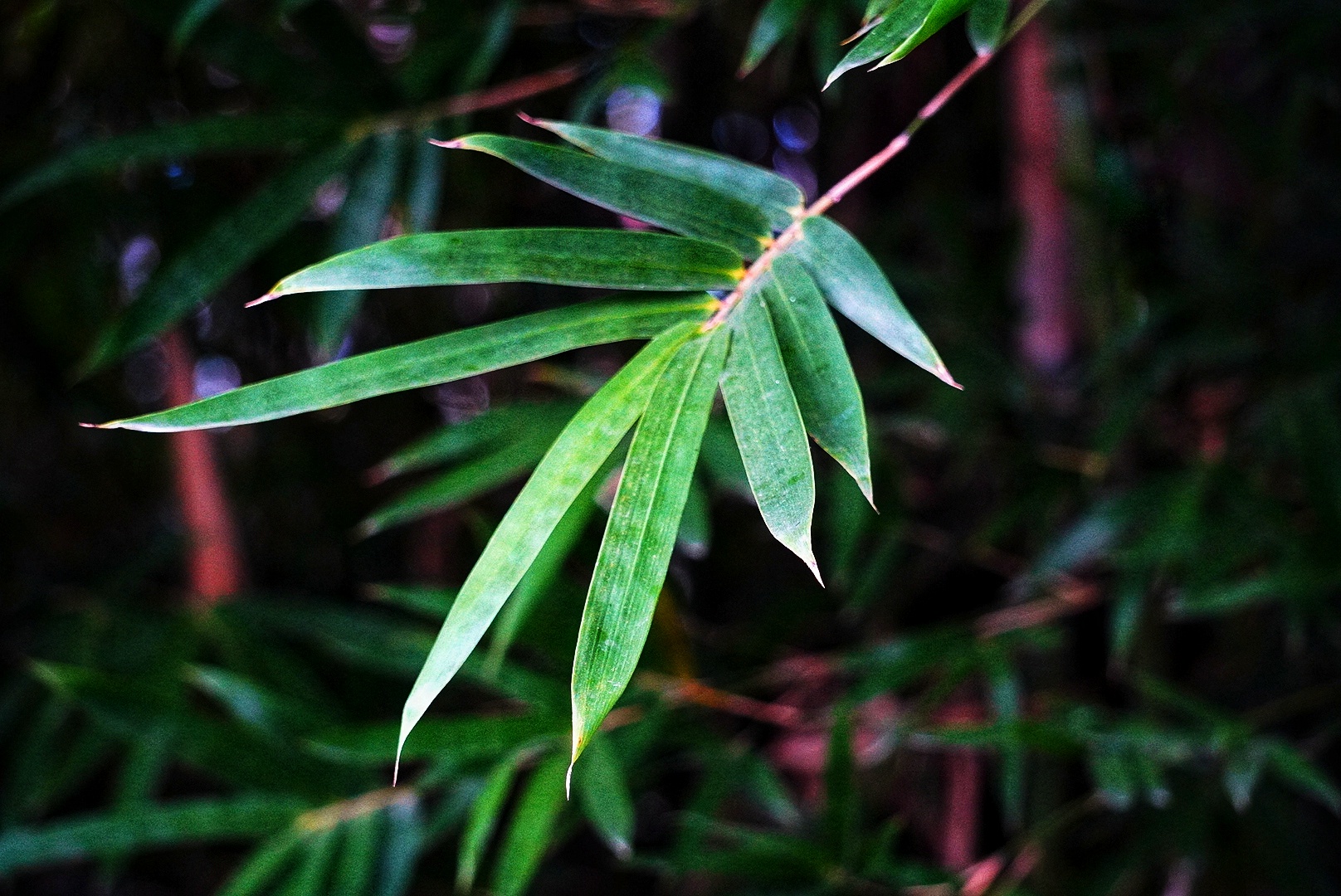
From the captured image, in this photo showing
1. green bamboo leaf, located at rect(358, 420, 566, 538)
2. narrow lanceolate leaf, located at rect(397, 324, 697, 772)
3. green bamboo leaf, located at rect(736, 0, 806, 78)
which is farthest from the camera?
green bamboo leaf, located at rect(358, 420, 566, 538)

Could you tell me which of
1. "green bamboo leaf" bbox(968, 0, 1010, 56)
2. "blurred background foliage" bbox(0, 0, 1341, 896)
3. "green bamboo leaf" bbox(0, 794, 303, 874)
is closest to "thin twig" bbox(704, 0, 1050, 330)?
"green bamboo leaf" bbox(968, 0, 1010, 56)

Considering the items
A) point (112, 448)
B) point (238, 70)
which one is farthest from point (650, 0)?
point (112, 448)

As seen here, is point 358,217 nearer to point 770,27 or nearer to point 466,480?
point 466,480

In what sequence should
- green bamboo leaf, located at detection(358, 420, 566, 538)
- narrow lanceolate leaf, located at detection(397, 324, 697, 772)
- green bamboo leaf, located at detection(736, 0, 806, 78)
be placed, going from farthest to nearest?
1. green bamboo leaf, located at detection(358, 420, 566, 538)
2. green bamboo leaf, located at detection(736, 0, 806, 78)
3. narrow lanceolate leaf, located at detection(397, 324, 697, 772)

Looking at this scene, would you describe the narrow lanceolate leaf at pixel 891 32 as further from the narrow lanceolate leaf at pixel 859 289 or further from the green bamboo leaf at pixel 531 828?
the green bamboo leaf at pixel 531 828

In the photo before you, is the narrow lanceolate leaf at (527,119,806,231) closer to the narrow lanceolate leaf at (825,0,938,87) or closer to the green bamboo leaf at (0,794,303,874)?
Result: the narrow lanceolate leaf at (825,0,938,87)

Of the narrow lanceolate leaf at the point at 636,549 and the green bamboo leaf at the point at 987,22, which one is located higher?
the green bamboo leaf at the point at 987,22

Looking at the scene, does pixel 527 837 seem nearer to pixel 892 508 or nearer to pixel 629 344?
pixel 892 508

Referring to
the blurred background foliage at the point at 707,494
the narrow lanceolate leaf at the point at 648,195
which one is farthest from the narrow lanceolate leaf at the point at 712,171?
the blurred background foliage at the point at 707,494
